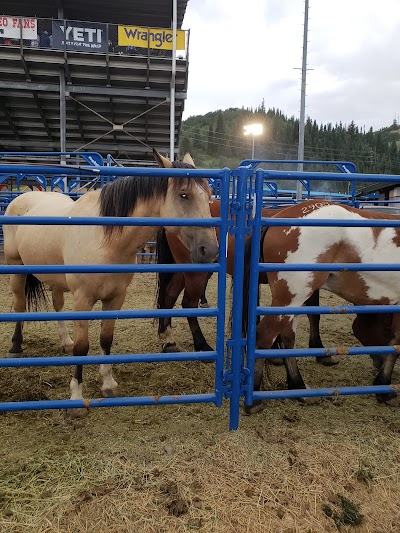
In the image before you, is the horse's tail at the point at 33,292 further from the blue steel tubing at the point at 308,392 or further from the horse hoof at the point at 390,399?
the horse hoof at the point at 390,399

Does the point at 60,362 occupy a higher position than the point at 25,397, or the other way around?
the point at 60,362

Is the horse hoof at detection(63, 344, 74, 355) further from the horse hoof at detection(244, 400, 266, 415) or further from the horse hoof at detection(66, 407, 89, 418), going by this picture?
the horse hoof at detection(244, 400, 266, 415)

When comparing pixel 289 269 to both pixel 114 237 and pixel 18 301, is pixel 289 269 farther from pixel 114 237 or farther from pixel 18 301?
pixel 18 301

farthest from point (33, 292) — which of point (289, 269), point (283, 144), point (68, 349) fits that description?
point (283, 144)

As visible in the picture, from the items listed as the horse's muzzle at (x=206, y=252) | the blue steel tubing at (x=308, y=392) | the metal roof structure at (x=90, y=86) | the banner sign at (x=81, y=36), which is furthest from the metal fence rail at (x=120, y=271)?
the banner sign at (x=81, y=36)

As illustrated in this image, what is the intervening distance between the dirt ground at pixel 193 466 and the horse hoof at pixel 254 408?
4 cm

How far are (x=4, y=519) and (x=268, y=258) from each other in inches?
92.7

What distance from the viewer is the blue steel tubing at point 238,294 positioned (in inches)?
95.0

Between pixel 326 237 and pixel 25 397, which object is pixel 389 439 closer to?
pixel 326 237

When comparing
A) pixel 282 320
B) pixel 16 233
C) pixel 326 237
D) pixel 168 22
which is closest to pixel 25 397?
pixel 16 233

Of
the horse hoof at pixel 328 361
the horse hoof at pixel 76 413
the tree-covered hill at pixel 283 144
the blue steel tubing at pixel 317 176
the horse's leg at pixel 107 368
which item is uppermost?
the tree-covered hill at pixel 283 144

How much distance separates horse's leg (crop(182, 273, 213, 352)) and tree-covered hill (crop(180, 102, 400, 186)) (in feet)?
202

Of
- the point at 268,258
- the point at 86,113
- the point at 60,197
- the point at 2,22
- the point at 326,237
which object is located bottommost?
the point at 268,258

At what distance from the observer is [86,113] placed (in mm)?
16891
